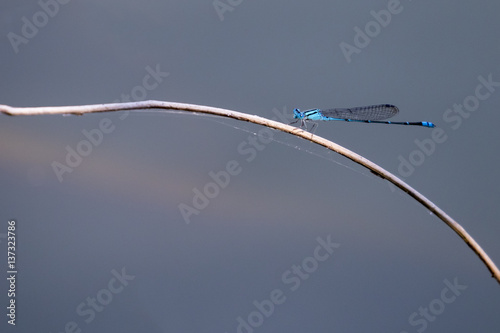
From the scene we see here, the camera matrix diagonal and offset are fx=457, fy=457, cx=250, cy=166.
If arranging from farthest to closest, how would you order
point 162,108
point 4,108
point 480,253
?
point 480,253 < point 162,108 < point 4,108

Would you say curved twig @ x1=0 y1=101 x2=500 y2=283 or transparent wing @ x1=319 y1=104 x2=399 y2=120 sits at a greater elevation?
transparent wing @ x1=319 y1=104 x2=399 y2=120

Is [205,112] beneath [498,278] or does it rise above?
above

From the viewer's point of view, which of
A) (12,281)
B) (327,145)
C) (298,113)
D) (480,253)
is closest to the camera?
(480,253)

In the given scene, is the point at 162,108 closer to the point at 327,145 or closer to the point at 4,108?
the point at 4,108

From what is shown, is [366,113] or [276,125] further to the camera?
[366,113]

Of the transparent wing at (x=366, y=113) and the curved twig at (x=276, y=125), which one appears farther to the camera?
the transparent wing at (x=366, y=113)

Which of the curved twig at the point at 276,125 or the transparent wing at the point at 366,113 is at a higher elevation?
the transparent wing at the point at 366,113

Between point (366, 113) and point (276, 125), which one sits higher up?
point (366, 113)

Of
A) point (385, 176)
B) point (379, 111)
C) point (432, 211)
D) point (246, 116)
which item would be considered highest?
point (379, 111)

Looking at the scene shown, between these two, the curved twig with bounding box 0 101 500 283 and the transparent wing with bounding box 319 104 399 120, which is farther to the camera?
the transparent wing with bounding box 319 104 399 120

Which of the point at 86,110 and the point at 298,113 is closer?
the point at 86,110

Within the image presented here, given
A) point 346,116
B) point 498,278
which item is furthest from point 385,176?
point 346,116
